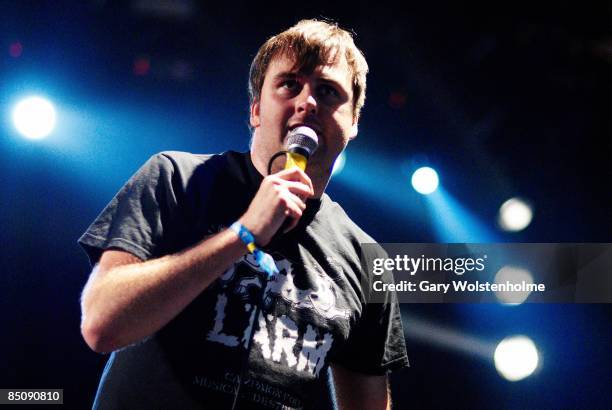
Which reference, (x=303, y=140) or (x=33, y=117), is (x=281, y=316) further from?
(x=33, y=117)

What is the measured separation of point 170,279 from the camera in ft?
3.14

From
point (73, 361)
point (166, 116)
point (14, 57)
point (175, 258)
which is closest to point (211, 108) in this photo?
point (166, 116)

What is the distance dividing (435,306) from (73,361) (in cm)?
211

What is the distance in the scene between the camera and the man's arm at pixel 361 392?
150 centimetres

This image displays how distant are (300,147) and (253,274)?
13.4 inches

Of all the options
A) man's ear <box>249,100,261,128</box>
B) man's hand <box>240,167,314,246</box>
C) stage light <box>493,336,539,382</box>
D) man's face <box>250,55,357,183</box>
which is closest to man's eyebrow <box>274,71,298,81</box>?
man's face <box>250,55,357,183</box>

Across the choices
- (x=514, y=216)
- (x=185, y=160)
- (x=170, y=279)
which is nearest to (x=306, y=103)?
(x=185, y=160)

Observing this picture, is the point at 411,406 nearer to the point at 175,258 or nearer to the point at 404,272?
the point at 404,272

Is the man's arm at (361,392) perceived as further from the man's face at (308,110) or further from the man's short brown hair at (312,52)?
the man's short brown hair at (312,52)

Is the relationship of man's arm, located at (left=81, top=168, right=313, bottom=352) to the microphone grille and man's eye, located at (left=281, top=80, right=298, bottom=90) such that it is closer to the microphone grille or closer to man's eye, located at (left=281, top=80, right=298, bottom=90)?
the microphone grille

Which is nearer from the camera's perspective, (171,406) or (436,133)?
(171,406)

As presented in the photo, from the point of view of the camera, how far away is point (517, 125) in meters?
3.14

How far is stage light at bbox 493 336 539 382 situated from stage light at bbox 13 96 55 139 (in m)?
2.99

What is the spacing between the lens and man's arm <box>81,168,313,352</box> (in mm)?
955
